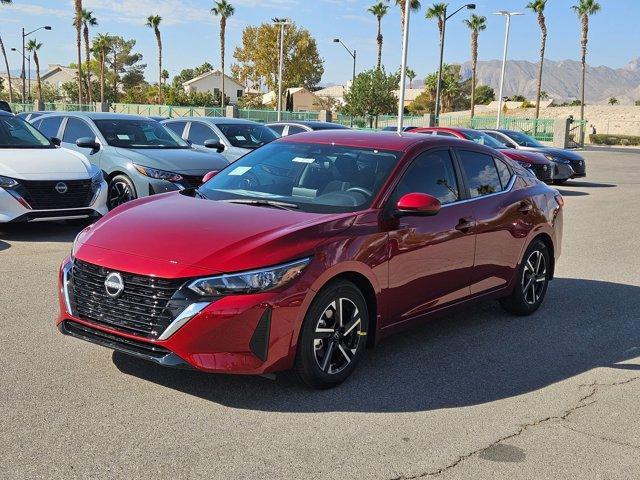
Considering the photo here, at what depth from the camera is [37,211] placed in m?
9.32

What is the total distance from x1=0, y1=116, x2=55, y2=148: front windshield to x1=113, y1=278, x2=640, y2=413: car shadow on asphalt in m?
6.27

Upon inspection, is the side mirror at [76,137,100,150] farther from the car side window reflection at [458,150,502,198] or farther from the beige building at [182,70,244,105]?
the beige building at [182,70,244,105]

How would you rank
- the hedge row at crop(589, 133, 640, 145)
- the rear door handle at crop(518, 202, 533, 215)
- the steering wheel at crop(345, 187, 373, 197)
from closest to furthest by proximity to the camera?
the steering wheel at crop(345, 187, 373, 197)
the rear door handle at crop(518, 202, 533, 215)
the hedge row at crop(589, 133, 640, 145)

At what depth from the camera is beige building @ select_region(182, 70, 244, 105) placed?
106 meters

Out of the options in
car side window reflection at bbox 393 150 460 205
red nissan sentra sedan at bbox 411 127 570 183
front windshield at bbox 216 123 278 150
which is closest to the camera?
car side window reflection at bbox 393 150 460 205

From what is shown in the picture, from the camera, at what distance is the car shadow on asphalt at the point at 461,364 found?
461 centimetres

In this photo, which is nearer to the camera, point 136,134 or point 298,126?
point 136,134

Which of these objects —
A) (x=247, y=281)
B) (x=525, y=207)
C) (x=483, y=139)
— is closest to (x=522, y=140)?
(x=483, y=139)

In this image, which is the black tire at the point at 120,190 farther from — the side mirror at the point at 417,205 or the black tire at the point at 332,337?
the black tire at the point at 332,337

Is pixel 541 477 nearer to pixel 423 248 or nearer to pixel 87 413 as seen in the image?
pixel 423 248

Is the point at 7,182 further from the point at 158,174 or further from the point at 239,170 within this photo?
the point at 239,170

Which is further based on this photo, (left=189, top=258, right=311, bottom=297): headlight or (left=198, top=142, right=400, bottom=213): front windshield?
(left=198, top=142, right=400, bottom=213): front windshield

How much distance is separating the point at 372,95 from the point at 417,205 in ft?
182

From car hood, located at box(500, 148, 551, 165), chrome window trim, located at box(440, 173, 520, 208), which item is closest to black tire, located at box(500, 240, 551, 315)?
chrome window trim, located at box(440, 173, 520, 208)
